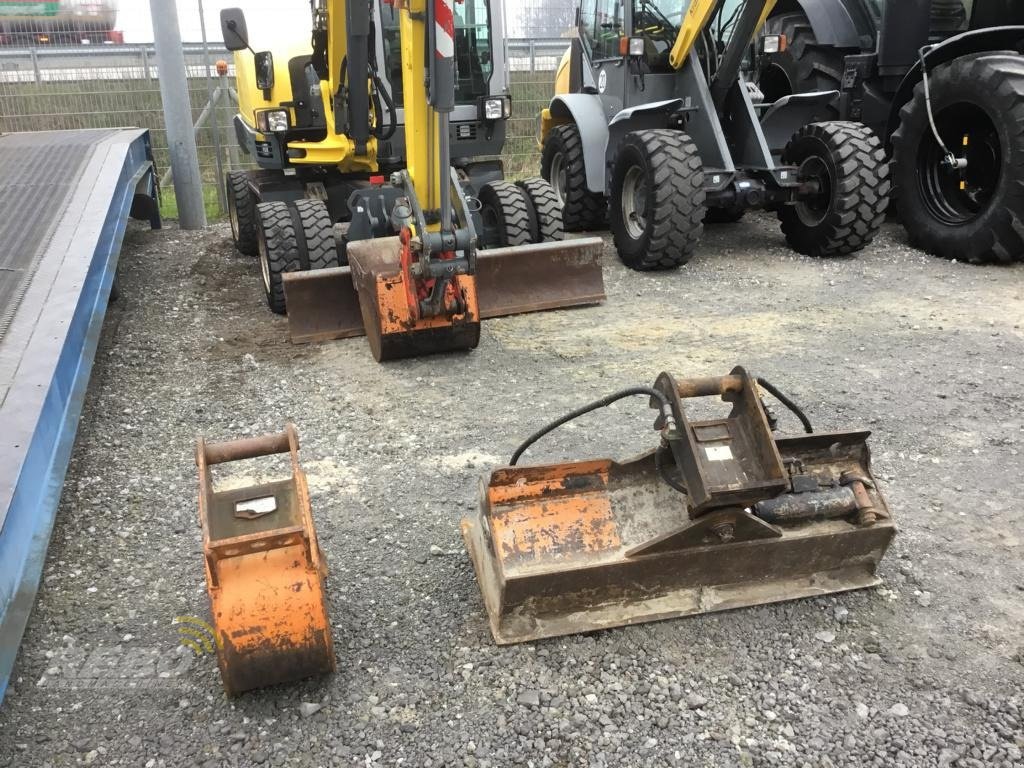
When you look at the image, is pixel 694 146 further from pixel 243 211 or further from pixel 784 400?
pixel 784 400

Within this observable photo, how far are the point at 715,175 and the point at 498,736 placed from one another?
4.90m

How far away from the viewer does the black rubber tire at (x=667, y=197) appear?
19.0ft

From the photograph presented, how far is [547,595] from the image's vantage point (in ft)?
7.74

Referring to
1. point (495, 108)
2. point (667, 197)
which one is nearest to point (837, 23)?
point (667, 197)

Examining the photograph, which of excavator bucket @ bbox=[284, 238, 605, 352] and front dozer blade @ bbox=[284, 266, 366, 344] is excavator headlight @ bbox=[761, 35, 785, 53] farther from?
front dozer blade @ bbox=[284, 266, 366, 344]

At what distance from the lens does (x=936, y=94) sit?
617cm

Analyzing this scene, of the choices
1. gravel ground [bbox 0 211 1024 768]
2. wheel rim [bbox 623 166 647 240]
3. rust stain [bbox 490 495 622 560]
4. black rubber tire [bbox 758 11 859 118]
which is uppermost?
black rubber tire [bbox 758 11 859 118]

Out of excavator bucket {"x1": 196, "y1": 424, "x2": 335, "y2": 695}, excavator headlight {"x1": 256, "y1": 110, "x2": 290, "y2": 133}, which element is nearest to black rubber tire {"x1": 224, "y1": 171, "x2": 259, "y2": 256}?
excavator headlight {"x1": 256, "y1": 110, "x2": 290, "y2": 133}

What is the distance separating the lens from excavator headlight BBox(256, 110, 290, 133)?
232 inches

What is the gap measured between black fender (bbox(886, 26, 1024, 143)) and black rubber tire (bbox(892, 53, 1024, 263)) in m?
0.23

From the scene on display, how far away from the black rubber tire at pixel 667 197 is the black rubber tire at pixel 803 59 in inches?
84.1

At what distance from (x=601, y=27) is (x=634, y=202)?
196 cm

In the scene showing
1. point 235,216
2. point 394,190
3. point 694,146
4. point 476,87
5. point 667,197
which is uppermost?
point 476,87

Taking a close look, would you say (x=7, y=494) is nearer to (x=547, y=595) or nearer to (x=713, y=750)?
(x=547, y=595)
